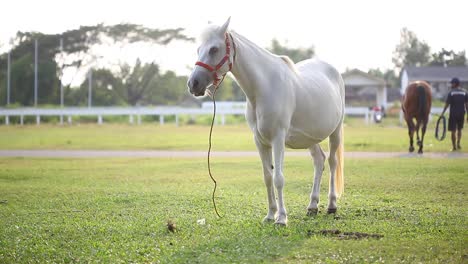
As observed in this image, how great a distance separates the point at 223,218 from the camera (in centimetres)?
827

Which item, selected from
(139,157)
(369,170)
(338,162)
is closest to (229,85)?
(139,157)

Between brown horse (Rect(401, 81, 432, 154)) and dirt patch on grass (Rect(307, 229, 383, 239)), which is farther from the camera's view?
brown horse (Rect(401, 81, 432, 154))

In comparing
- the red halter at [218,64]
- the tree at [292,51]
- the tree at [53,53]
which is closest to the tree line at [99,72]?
the tree at [53,53]

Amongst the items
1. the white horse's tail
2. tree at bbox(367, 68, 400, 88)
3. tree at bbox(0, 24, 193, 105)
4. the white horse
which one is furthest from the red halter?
tree at bbox(367, 68, 400, 88)

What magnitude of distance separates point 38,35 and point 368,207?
5649 cm

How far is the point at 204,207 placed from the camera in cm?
937

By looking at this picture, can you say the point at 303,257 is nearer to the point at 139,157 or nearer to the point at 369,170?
the point at 369,170

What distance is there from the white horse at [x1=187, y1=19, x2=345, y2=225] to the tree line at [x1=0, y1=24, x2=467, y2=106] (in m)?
46.4

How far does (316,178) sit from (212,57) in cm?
273

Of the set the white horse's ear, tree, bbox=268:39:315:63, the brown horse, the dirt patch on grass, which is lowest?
the dirt patch on grass

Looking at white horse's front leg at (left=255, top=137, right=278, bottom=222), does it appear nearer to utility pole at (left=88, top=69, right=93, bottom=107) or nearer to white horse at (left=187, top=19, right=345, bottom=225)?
white horse at (left=187, top=19, right=345, bottom=225)

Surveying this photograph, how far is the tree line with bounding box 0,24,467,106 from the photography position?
61.0m

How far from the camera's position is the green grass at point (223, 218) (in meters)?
6.19

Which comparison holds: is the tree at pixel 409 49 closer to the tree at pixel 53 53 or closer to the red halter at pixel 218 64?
the tree at pixel 53 53
